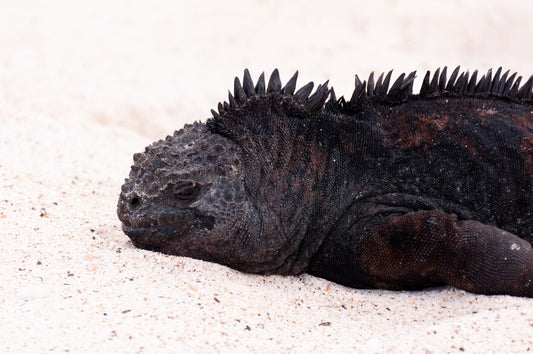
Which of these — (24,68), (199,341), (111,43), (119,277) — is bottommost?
(199,341)

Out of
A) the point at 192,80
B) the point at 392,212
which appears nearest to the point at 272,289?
the point at 392,212

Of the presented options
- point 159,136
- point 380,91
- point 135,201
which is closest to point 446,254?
point 380,91

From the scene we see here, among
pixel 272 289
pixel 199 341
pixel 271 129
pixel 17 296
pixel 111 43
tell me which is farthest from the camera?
pixel 111 43

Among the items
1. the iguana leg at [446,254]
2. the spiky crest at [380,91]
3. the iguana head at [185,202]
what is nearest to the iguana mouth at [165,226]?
the iguana head at [185,202]

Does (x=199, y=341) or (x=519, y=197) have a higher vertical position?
(x=519, y=197)

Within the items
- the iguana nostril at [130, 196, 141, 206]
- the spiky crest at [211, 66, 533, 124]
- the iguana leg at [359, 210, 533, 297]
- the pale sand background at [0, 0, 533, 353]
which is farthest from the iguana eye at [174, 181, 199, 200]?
the iguana leg at [359, 210, 533, 297]

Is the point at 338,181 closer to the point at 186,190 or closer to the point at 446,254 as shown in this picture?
the point at 446,254

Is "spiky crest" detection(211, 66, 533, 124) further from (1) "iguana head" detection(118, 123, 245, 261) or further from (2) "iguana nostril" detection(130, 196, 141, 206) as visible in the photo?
(2) "iguana nostril" detection(130, 196, 141, 206)

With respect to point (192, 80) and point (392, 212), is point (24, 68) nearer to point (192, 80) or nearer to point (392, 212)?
point (192, 80)

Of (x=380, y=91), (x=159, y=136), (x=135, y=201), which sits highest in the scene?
(x=159, y=136)
